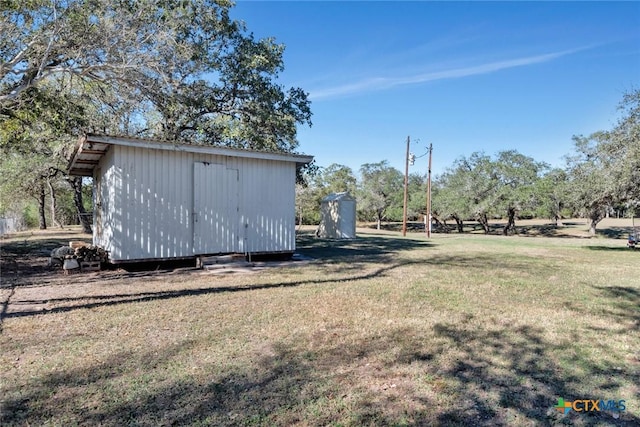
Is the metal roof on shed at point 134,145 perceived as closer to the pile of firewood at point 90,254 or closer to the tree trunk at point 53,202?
the pile of firewood at point 90,254

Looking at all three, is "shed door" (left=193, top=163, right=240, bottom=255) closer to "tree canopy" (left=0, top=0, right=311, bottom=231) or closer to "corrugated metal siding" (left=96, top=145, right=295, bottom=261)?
"corrugated metal siding" (left=96, top=145, right=295, bottom=261)

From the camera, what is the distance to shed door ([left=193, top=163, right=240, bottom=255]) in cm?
762

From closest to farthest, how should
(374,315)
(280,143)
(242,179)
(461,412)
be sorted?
(461,412) < (374,315) < (242,179) < (280,143)

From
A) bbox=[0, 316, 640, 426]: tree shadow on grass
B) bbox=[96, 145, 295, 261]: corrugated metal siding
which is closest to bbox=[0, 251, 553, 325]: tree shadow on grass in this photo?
bbox=[96, 145, 295, 261]: corrugated metal siding

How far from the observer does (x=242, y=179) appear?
26.5 ft

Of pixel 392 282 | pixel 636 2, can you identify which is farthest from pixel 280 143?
pixel 636 2

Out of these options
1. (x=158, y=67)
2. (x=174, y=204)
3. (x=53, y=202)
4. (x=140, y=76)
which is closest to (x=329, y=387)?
(x=174, y=204)

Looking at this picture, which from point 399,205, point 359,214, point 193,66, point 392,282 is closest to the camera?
point 392,282

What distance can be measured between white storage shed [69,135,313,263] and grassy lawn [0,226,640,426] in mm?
1526

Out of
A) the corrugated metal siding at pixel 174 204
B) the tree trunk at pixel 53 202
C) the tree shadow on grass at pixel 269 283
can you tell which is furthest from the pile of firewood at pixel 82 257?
the tree trunk at pixel 53 202

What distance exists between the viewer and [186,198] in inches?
296

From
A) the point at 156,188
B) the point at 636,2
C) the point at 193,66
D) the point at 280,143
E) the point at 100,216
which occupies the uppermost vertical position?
the point at 636,2

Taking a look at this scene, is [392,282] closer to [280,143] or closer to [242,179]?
[242,179]

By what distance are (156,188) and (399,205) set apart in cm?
2751
